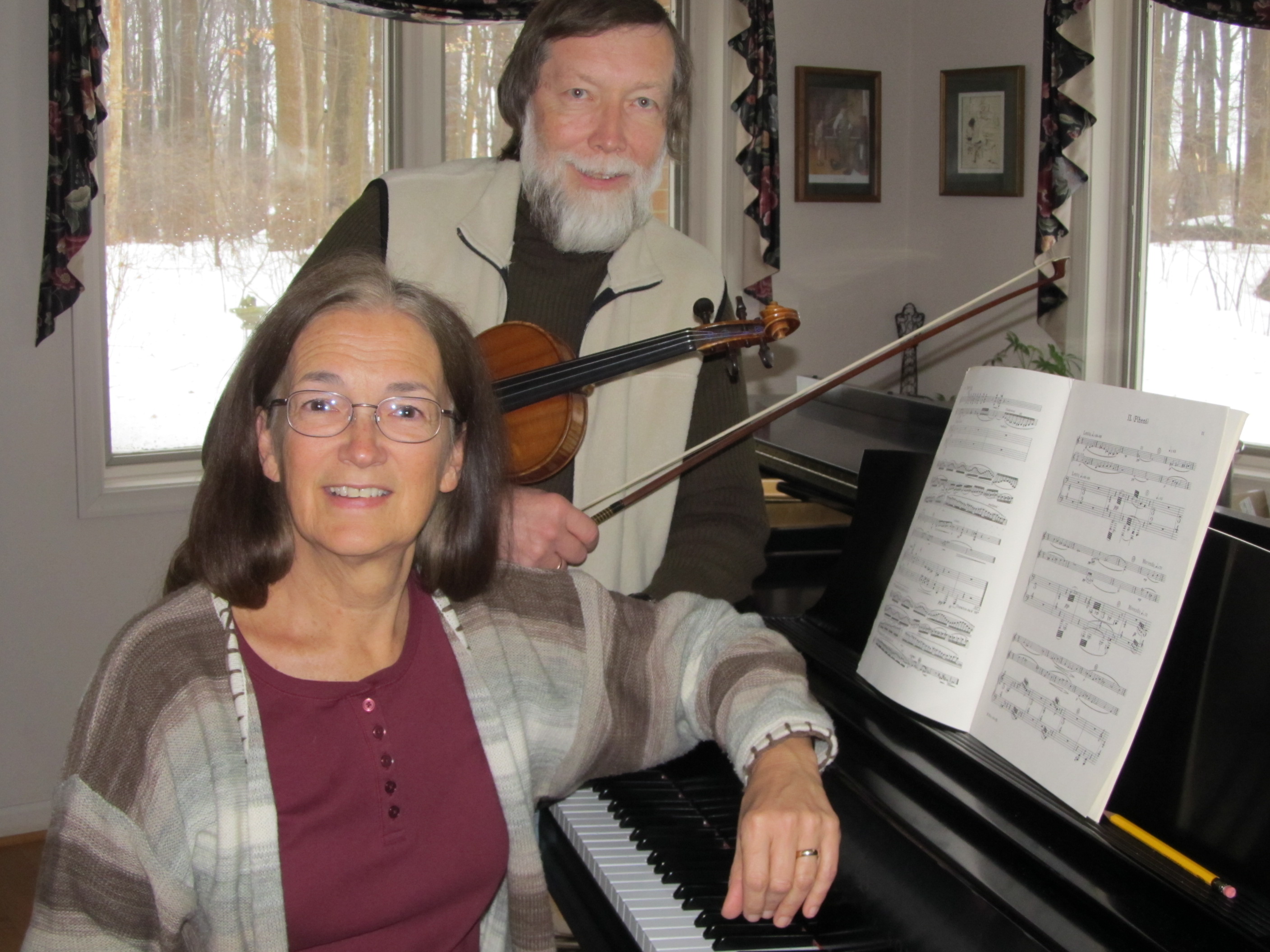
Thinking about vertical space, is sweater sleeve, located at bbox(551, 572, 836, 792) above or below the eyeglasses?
below

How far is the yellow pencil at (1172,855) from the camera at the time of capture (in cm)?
90

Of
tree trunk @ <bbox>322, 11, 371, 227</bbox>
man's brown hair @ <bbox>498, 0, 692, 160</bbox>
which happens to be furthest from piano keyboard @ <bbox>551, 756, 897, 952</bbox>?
tree trunk @ <bbox>322, 11, 371, 227</bbox>

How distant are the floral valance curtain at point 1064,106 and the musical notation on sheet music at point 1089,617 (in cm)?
281

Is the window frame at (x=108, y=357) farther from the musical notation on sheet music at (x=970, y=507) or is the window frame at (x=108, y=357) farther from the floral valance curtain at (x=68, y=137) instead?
the musical notation on sheet music at (x=970, y=507)

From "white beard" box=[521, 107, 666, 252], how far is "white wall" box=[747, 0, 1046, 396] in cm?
246

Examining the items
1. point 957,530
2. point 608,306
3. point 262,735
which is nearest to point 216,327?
point 608,306

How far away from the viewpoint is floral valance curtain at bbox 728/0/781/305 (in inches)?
154

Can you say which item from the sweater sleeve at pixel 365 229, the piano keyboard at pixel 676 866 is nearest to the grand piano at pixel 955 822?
the piano keyboard at pixel 676 866

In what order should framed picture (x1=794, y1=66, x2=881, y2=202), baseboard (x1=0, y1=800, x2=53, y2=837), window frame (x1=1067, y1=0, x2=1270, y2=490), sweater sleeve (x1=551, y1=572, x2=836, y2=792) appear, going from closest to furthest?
sweater sleeve (x1=551, y1=572, x2=836, y2=792)
baseboard (x1=0, y1=800, x2=53, y2=837)
window frame (x1=1067, y1=0, x2=1270, y2=490)
framed picture (x1=794, y1=66, x2=881, y2=202)

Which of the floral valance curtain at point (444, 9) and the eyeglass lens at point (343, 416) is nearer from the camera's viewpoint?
the eyeglass lens at point (343, 416)

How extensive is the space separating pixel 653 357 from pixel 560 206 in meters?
0.25

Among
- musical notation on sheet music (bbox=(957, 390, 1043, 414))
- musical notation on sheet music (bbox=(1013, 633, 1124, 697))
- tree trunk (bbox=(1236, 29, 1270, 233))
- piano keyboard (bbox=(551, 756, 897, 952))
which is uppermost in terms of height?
tree trunk (bbox=(1236, 29, 1270, 233))

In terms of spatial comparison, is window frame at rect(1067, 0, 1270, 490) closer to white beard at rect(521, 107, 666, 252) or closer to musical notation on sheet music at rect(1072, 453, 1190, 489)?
white beard at rect(521, 107, 666, 252)

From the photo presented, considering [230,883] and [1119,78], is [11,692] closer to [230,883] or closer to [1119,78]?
[230,883]
